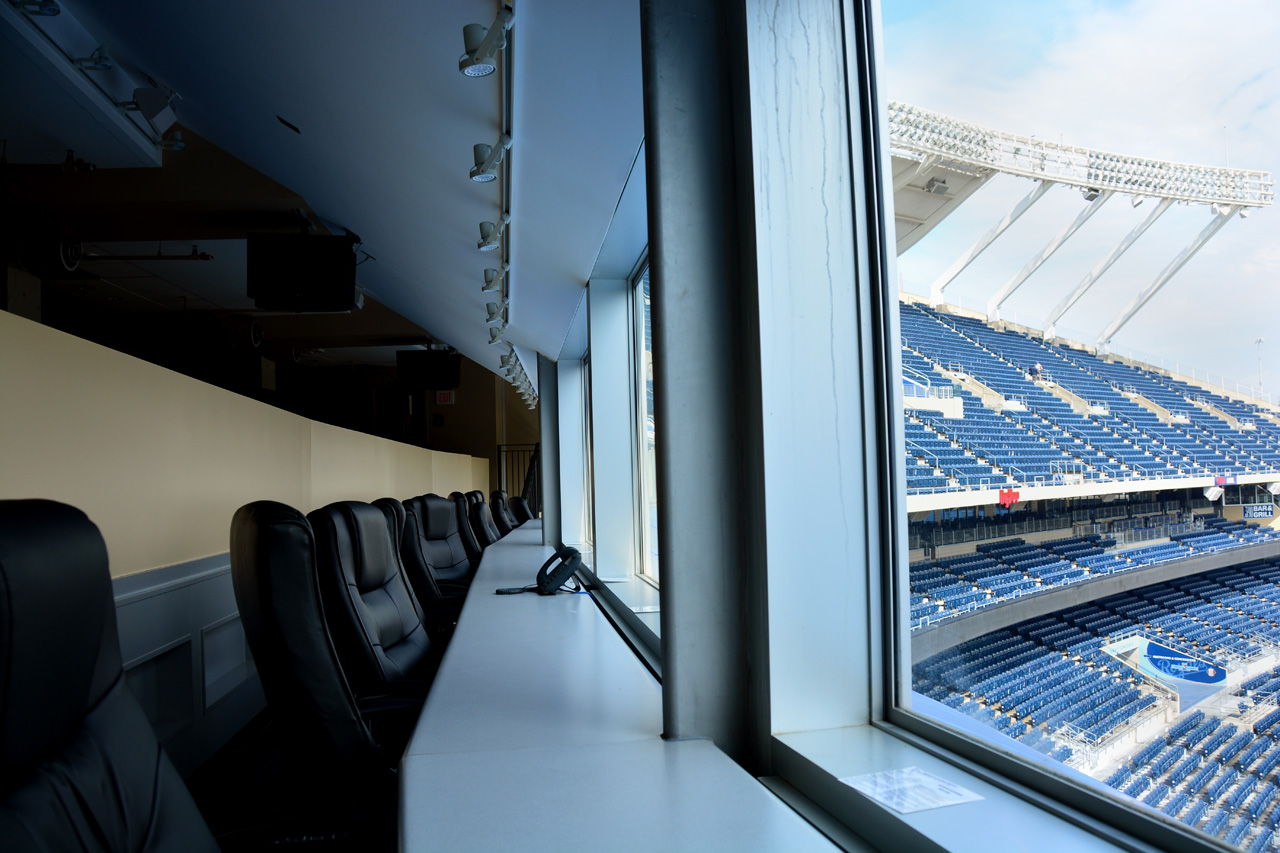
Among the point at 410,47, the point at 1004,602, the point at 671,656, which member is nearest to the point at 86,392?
the point at 410,47

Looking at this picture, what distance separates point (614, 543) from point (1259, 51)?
3521mm

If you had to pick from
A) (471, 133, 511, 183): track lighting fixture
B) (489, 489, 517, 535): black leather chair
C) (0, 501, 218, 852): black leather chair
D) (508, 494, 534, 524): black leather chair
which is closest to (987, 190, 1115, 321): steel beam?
(0, 501, 218, 852): black leather chair

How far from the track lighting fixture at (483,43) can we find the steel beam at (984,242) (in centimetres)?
109

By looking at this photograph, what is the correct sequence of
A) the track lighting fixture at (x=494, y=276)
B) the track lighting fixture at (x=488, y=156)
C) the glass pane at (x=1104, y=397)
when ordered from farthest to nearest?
the track lighting fixture at (x=494, y=276), the track lighting fixture at (x=488, y=156), the glass pane at (x=1104, y=397)

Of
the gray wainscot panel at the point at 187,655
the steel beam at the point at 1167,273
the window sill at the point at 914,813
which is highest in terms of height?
the steel beam at the point at 1167,273

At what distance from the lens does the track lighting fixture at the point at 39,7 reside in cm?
248

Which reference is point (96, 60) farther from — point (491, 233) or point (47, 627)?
point (47, 627)

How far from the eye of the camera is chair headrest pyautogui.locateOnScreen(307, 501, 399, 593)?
7.02ft

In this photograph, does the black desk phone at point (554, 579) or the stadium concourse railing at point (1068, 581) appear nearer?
the stadium concourse railing at point (1068, 581)

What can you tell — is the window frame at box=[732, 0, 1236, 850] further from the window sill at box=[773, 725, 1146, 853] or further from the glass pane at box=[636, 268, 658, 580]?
the glass pane at box=[636, 268, 658, 580]

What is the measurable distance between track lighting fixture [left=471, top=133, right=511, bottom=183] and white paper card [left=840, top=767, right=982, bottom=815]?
6.47 feet

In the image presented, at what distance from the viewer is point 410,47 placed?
202 cm

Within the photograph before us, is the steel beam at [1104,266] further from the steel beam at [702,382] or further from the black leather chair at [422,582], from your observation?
the black leather chair at [422,582]

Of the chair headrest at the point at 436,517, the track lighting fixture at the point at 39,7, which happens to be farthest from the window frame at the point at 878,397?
the chair headrest at the point at 436,517
